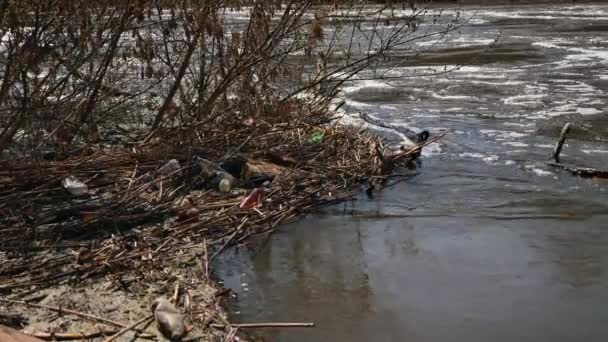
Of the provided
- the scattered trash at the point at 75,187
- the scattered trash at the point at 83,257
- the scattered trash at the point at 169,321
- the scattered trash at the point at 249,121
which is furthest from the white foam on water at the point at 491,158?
the scattered trash at the point at 169,321

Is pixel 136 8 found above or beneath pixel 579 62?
above

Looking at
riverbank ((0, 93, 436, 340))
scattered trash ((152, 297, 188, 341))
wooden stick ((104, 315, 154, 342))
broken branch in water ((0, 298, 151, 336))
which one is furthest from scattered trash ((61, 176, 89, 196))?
wooden stick ((104, 315, 154, 342))

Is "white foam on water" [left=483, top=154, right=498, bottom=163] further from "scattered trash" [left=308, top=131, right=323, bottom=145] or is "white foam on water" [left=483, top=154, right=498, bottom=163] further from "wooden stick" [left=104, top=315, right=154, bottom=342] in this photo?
"wooden stick" [left=104, top=315, right=154, bottom=342]

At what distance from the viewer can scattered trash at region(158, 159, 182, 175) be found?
21.7ft

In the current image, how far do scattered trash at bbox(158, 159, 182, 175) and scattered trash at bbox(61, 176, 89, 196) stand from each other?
0.66 meters

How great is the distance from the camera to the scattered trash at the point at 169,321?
407 cm

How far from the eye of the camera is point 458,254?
541 cm

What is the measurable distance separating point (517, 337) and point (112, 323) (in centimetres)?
218

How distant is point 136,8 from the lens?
6.18m

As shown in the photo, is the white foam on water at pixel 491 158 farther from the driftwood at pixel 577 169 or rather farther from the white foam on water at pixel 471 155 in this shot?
the driftwood at pixel 577 169

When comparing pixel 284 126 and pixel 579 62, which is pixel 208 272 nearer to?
pixel 284 126

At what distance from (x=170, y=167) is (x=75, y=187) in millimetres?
857

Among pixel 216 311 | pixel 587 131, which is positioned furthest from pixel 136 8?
pixel 587 131

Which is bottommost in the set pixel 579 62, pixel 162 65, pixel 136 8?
pixel 579 62
